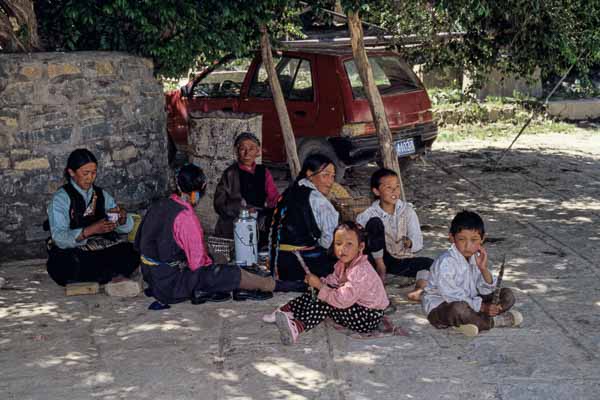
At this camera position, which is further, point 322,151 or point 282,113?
point 322,151

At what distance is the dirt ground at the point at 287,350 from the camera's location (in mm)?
4492

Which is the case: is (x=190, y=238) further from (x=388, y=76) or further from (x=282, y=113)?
(x=388, y=76)

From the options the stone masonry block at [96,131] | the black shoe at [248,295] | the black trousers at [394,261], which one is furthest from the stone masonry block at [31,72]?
the black trousers at [394,261]

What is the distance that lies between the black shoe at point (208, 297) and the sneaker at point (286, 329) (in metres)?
0.95

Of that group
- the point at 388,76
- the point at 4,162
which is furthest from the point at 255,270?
the point at 388,76

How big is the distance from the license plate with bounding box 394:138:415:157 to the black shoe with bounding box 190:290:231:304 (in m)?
4.10

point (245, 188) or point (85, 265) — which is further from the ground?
point (245, 188)

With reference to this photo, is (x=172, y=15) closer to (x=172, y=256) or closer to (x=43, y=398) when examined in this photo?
(x=172, y=256)

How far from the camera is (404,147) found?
377 inches

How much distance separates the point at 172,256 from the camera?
5742 mm

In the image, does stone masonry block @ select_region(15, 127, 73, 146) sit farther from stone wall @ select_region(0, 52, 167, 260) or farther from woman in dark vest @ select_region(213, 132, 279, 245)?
woman in dark vest @ select_region(213, 132, 279, 245)

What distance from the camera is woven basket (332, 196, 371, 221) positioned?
6703 mm

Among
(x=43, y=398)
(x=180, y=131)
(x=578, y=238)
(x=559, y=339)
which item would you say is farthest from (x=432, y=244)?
(x=180, y=131)

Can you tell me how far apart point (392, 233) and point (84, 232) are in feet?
7.90
